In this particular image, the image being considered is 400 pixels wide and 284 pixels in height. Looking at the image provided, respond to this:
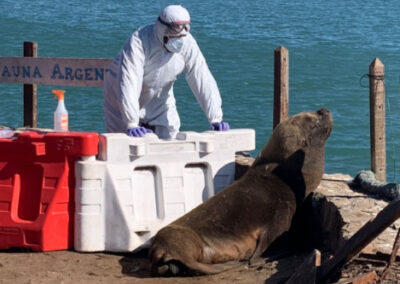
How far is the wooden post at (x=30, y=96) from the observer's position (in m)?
12.1

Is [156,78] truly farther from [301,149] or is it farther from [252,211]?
[252,211]

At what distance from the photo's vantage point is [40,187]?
792 cm

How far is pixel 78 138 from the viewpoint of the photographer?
7785 mm

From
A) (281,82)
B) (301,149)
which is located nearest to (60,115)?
(301,149)

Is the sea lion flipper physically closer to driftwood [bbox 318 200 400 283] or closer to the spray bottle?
driftwood [bbox 318 200 400 283]

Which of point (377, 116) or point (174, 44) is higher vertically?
point (174, 44)

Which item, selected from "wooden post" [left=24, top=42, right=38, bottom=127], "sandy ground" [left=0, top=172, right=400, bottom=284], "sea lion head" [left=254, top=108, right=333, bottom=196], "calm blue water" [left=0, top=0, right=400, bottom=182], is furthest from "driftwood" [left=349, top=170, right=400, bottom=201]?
"calm blue water" [left=0, top=0, right=400, bottom=182]

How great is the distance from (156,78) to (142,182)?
1028 millimetres

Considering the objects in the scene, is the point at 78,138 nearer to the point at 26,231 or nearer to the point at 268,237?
the point at 26,231

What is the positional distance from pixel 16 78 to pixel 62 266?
4.36 meters

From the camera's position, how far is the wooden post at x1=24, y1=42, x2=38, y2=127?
39.7 ft

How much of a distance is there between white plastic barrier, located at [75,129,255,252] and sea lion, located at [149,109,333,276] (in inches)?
12.0

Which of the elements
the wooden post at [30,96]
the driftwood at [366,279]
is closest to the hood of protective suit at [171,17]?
the driftwood at [366,279]

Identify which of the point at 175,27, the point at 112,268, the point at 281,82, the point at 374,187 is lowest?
the point at 112,268
